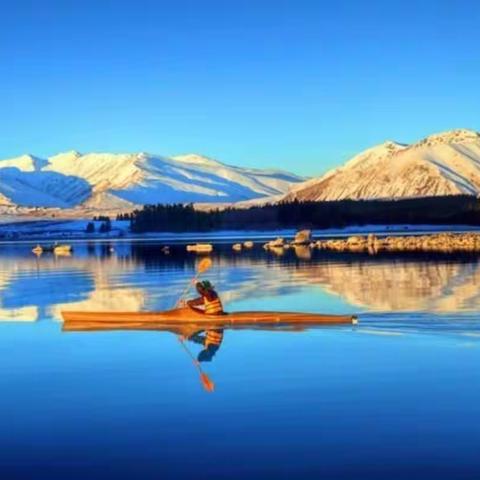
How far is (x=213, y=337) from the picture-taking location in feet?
88.7

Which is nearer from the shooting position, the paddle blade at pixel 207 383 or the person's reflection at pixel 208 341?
the paddle blade at pixel 207 383

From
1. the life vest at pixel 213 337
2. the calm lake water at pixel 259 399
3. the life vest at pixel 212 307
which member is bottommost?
the calm lake water at pixel 259 399

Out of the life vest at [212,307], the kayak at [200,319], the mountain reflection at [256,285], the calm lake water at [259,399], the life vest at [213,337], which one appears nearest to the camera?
the calm lake water at [259,399]

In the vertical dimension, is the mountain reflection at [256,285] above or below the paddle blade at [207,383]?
above

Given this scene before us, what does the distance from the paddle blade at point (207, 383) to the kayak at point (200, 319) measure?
8.14 metres

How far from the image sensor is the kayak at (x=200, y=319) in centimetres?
2875

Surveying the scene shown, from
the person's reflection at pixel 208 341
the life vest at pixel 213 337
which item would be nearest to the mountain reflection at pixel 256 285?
the life vest at pixel 213 337

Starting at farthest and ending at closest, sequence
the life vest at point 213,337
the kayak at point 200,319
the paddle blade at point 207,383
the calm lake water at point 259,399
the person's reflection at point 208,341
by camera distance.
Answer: the kayak at point 200,319 → the life vest at point 213,337 → the person's reflection at point 208,341 → the paddle blade at point 207,383 → the calm lake water at point 259,399

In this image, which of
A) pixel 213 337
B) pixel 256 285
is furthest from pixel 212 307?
pixel 256 285

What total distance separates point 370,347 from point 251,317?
6.02m

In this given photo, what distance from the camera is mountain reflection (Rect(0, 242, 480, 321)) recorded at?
3544 cm

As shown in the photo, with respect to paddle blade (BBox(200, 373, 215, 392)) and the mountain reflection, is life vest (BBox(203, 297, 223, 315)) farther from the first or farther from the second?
paddle blade (BBox(200, 373, 215, 392))

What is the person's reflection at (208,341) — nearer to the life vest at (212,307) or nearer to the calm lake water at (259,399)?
the calm lake water at (259,399)

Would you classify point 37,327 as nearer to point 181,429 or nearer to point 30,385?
point 30,385
